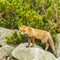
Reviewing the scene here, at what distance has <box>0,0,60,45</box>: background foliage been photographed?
7.83 meters

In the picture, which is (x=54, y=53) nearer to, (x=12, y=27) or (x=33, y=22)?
(x=33, y=22)

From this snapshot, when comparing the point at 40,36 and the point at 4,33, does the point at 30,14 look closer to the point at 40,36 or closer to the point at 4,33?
the point at 40,36

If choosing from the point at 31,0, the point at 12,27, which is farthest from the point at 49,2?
the point at 12,27

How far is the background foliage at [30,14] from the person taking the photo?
7.83 meters

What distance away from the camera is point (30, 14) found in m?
7.79

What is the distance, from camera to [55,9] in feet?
27.3

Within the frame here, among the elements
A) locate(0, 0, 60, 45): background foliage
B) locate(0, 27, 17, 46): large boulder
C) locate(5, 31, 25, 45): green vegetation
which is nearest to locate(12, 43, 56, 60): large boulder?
locate(5, 31, 25, 45): green vegetation

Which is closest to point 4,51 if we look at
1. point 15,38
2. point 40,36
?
point 15,38

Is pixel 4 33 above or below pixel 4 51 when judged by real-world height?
above

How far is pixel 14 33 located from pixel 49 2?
2028mm

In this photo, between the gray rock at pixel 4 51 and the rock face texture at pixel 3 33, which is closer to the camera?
the gray rock at pixel 4 51

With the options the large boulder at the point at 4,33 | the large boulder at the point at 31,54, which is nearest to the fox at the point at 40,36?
the large boulder at the point at 31,54

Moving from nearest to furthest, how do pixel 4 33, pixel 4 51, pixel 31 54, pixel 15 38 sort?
pixel 31 54 → pixel 4 51 → pixel 15 38 → pixel 4 33

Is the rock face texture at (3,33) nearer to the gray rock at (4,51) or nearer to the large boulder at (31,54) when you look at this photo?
the gray rock at (4,51)
